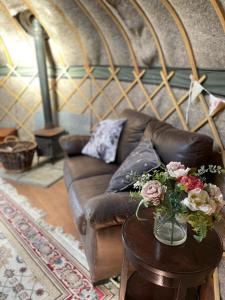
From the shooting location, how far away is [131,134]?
87.0 inches

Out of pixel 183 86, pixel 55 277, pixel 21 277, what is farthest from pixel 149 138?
pixel 21 277

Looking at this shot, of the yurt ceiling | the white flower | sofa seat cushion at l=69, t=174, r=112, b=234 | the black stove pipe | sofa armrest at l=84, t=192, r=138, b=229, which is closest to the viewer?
the white flower

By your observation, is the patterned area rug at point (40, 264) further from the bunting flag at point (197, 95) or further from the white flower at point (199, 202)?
the bunting flag at point (197, 95)

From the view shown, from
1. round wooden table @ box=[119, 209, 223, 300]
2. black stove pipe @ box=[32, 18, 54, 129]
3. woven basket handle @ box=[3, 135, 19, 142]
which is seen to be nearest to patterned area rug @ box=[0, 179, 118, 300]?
round wooden table @ box=[119, 209, 223, 300]

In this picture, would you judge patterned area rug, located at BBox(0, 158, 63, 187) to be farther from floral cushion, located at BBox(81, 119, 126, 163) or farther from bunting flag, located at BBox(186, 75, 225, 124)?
bunting flag, located at BBox(186, 75, 225, 124)

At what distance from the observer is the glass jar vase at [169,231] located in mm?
1085

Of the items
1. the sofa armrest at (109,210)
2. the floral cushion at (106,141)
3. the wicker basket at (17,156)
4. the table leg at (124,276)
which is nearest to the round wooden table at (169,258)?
the table leg at (124,276)

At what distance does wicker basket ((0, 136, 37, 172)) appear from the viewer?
9.64 ft

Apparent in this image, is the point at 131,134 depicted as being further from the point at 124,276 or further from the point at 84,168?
the point at 124,276

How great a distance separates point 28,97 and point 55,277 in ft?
9.88

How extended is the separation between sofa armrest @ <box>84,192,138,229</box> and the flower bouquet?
0.34 meters

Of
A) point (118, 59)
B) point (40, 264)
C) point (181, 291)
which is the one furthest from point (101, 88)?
point (181, 291)

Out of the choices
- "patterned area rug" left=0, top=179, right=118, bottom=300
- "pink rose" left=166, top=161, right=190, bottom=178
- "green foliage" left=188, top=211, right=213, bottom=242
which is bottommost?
"patterned area rug" left=0, top=179, right=118, bottom=300

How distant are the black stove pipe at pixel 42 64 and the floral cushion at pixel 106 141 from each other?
1.19m
